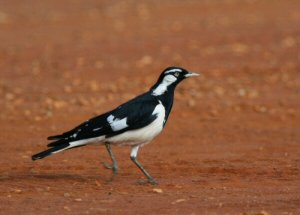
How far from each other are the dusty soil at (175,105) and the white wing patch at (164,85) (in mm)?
864

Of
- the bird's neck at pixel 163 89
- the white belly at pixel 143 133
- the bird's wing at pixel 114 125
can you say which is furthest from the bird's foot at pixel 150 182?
the bird's neck at pixel 163 89

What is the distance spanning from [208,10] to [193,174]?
55.4 feet

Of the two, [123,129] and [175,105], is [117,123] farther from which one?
[175,105]

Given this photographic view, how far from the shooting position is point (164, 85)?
995cm

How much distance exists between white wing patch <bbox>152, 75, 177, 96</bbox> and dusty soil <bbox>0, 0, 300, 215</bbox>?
0.86 meters

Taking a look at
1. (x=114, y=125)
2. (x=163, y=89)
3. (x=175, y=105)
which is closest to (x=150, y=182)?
(x=114, y=125)

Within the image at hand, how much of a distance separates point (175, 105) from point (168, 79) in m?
4.93

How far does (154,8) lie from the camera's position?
2773cm

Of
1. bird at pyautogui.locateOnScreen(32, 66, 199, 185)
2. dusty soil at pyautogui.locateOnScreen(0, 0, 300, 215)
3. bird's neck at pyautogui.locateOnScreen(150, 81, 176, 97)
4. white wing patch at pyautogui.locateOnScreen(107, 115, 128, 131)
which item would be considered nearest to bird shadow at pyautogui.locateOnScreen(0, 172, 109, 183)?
dusty soil at pyautogui.locateOnScreen(0, 0, 300, 215)

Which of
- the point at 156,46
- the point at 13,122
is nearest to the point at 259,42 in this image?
the point at 156,46

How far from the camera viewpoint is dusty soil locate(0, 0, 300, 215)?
8.95 m

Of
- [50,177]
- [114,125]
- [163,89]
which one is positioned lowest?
[50,177]

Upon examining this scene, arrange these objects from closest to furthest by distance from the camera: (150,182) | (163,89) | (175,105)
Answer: (150,182), (163,89), (175,105)

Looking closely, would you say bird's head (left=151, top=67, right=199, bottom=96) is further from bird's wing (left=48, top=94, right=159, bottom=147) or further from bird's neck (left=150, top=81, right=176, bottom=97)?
bird's wing (left=48, top=94, right=159, bottom=147)
